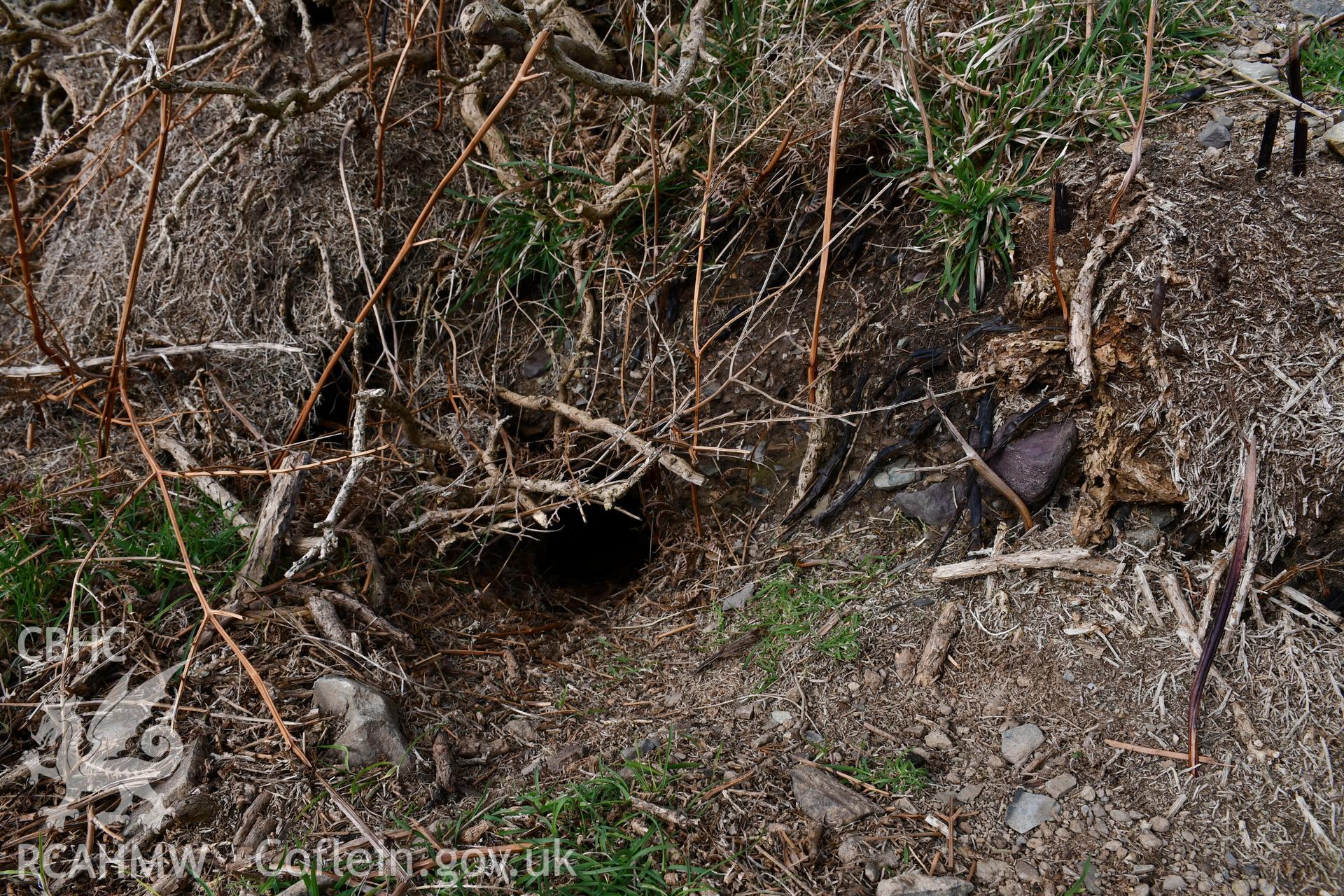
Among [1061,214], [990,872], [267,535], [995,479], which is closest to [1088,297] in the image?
[1061,214]

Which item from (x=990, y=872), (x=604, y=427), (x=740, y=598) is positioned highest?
(x=604, y=427)

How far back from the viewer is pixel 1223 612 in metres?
1.81

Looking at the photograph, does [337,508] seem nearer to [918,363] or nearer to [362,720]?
[362,720]

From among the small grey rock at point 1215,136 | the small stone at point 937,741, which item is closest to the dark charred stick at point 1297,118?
the small grey rock at point 1215,136

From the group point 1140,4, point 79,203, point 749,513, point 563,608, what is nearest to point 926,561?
point 749,513

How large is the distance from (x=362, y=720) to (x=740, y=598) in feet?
3.68

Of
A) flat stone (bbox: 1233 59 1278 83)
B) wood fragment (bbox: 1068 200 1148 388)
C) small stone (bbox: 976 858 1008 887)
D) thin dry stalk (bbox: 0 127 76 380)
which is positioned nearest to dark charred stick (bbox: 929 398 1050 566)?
wood fragment (bbox: 1068 200 1148 388)

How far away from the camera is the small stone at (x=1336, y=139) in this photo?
2.14 m

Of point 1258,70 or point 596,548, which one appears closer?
point 1258,70

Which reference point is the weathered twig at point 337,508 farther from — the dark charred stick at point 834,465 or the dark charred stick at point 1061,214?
the dark charred stick at point 1061,214

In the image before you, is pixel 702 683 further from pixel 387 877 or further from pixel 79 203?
pixel 79 203

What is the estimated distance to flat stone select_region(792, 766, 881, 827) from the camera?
69.2 inches

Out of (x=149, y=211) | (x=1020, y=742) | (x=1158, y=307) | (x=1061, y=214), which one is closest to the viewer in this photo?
(x=1020, y=742)

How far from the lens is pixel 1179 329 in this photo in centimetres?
204
